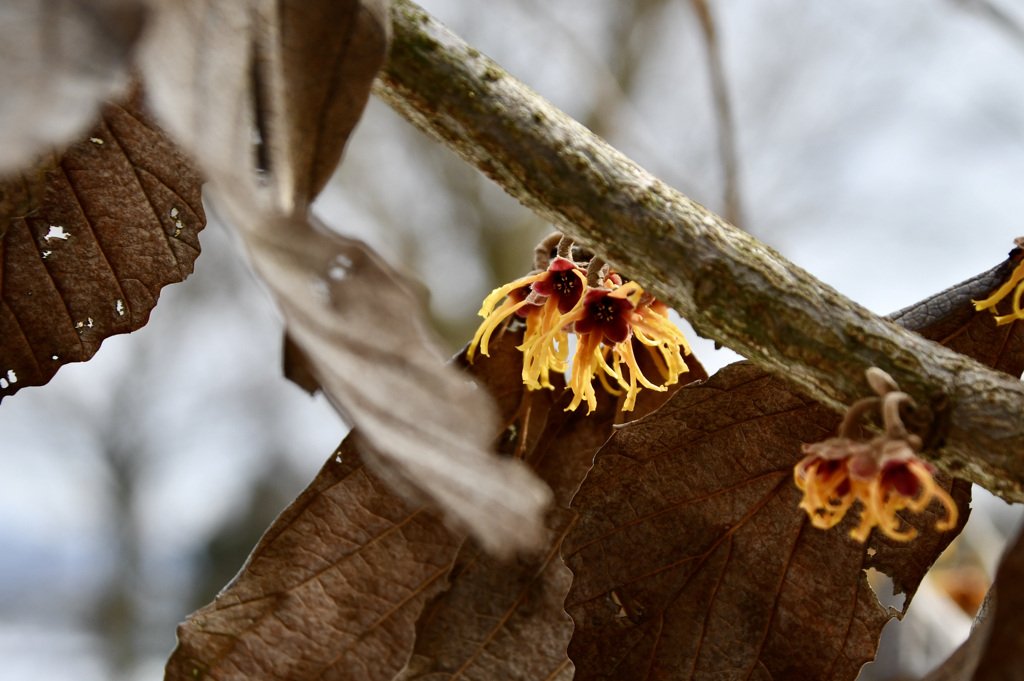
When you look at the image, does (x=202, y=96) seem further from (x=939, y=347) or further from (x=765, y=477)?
(x=765, y=477)

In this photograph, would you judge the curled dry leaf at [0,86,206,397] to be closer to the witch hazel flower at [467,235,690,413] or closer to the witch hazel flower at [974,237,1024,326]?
the witch hazel flower at [467,235,690,413]

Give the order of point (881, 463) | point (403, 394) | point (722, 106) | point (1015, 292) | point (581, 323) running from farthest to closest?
point (722, 106) → point (581, 323) → point (1015, 292) → point (881, 463) → point (403, 394)

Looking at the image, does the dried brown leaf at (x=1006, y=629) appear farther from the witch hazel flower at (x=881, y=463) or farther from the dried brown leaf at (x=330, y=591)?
the dried brown leaf at (x=330, y=591)

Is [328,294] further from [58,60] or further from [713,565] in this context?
[713,565]

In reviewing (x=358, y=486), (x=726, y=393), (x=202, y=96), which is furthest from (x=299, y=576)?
(x=202, y=96)

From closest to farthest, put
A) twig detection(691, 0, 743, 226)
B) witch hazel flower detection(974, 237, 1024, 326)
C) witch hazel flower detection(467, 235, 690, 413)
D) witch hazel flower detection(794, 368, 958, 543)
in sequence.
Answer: witch hazel flower detection(794, 368, 958, 543)
witch hazel flower detection(974, 237, 1024, 326)
witch hazel flower detection(467, 235, 690, 413)
twig detection(691, 0, 743, 226)

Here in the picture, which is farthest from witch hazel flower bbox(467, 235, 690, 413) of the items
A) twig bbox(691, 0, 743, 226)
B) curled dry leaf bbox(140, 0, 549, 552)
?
twig bbox(691, 0, 743, 226)

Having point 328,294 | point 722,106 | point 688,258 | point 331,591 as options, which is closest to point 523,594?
point 331,591
